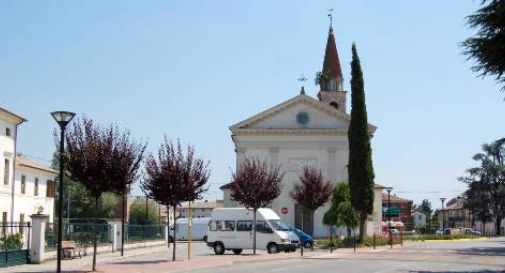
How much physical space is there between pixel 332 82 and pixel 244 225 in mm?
43816

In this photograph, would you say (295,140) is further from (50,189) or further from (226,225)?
(226,225)

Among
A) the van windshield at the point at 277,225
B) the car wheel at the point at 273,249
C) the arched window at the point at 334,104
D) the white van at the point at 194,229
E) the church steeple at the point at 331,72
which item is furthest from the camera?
the church steeple at the point at 331,72

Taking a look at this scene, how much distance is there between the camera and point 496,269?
992 inches

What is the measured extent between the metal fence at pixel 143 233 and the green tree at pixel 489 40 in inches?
1082

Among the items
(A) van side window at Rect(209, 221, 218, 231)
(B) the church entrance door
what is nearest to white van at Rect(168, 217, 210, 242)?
(B) the church entrance door

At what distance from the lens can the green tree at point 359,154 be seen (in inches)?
1871

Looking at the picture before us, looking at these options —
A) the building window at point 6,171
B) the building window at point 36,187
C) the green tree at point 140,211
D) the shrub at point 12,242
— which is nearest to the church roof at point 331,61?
the green tree at point 140,211

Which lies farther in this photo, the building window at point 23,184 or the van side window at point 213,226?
the building window at point 23,184

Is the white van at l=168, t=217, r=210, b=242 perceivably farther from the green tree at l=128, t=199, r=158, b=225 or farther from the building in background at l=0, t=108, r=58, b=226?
the green tree at l=128, t=199, r=158, b=225

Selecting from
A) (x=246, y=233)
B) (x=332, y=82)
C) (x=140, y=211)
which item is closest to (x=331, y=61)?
(x=332, y=82)

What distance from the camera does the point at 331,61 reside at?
7919cm

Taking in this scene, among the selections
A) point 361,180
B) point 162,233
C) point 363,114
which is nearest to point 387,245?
point 361,180

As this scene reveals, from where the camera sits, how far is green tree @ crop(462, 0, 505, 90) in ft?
64.4

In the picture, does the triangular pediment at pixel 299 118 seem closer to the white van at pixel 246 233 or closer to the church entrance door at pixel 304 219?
the church entrance door at pixel 304 219
